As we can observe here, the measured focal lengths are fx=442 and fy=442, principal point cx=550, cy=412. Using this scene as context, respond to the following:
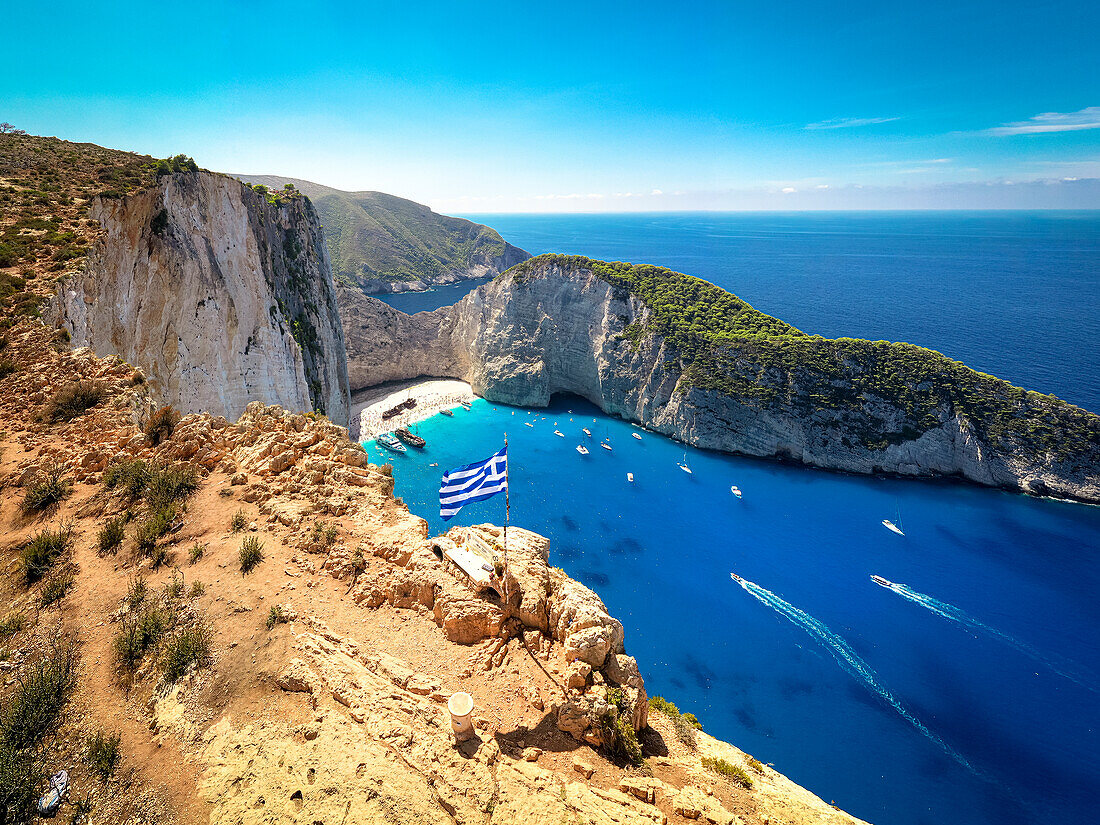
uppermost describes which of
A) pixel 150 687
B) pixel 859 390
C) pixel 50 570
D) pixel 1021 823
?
pixel 50 570

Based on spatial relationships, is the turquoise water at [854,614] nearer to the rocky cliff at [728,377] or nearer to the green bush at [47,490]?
the rocky cliff at [728,377]

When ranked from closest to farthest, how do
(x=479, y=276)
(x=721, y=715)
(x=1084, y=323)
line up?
1. (x=721, y=715)
2. (x=1084, y=323)
3. (x=479, y=276)

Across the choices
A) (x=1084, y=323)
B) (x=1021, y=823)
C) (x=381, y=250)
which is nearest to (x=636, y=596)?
(x=1021, y=823)

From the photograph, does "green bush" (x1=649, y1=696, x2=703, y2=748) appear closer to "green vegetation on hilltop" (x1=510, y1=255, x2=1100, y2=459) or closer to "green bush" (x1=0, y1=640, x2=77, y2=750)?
"green bush" (x1=0, y1=640, x2=77, y2=750)

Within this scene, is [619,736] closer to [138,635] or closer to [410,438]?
[138,635]

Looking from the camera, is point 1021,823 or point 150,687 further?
point 1021,823

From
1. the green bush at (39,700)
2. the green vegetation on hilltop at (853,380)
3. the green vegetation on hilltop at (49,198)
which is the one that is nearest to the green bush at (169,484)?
the green bush at (39,700)

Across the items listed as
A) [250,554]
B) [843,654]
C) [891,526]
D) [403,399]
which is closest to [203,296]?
[250,554]

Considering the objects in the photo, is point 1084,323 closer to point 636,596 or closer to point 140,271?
point 636,596
